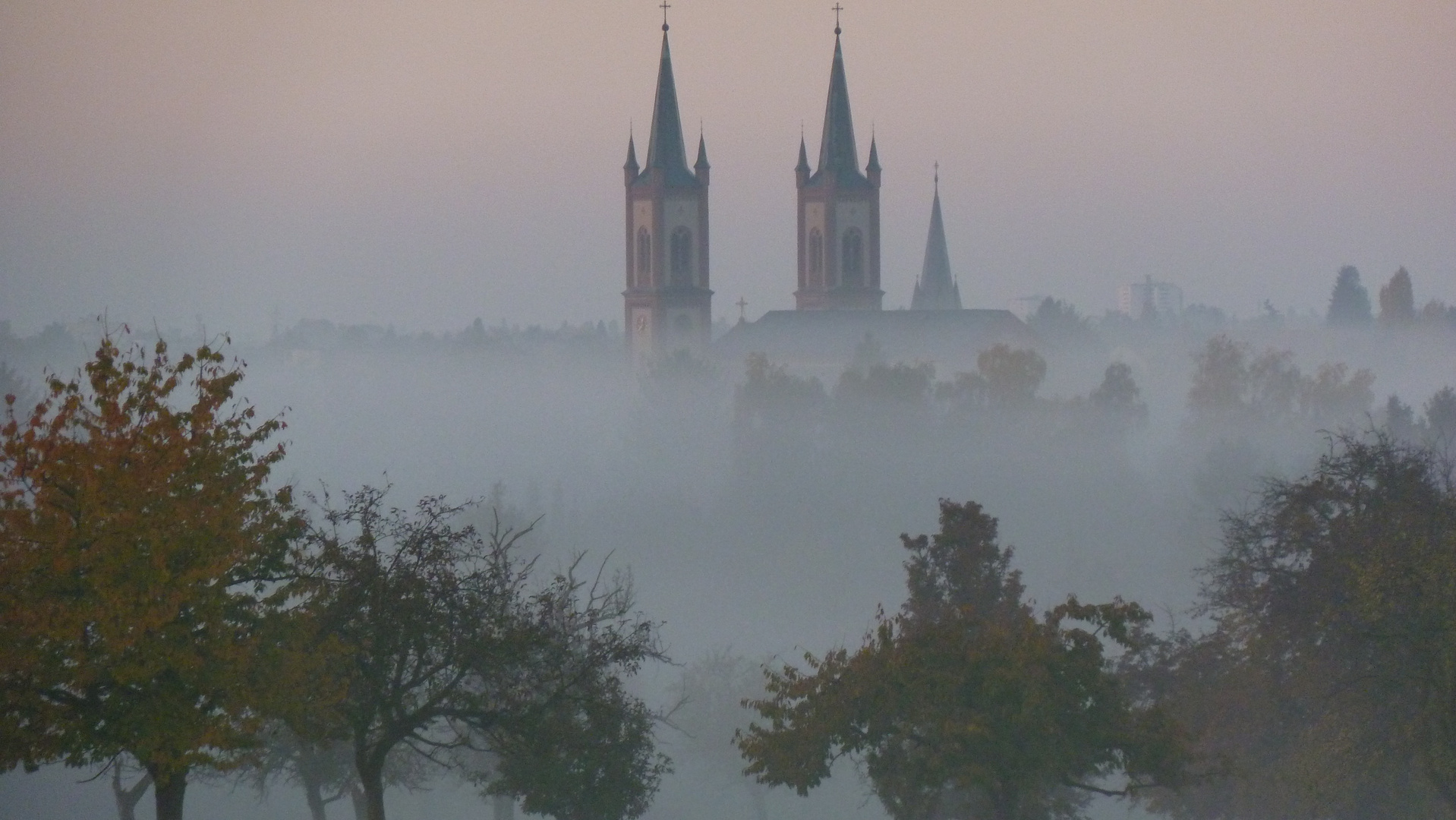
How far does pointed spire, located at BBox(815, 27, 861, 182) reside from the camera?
361ft

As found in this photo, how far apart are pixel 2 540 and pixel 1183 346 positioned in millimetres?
157341

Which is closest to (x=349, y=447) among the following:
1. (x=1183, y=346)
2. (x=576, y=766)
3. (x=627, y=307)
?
(x=627, y=307)

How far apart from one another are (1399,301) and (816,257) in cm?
7215

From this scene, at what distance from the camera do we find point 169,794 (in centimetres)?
1720

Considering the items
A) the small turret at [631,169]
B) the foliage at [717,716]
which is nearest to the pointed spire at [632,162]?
the small turret at [631,169]

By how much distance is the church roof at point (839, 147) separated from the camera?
110438mm

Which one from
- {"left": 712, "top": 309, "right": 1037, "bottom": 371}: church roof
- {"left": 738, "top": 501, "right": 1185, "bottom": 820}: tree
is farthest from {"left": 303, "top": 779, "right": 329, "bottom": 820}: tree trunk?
{"left": 712, "top": 309, "right": 1037, "bottom": 371}: church roof

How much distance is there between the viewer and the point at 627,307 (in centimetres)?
11275

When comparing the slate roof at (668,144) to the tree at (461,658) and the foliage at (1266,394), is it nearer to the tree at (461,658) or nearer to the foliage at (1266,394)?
the foliage at (1266,394)

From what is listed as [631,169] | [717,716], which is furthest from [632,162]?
[717,716]

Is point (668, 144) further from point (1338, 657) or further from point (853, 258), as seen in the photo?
point (1338, 657)

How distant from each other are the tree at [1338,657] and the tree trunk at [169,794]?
12.8 meters

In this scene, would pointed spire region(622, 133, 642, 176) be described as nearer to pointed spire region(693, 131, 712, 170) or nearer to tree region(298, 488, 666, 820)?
pointed spire region(693, 131, 712, 170)

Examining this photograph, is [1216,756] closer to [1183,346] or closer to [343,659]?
[343,659]
